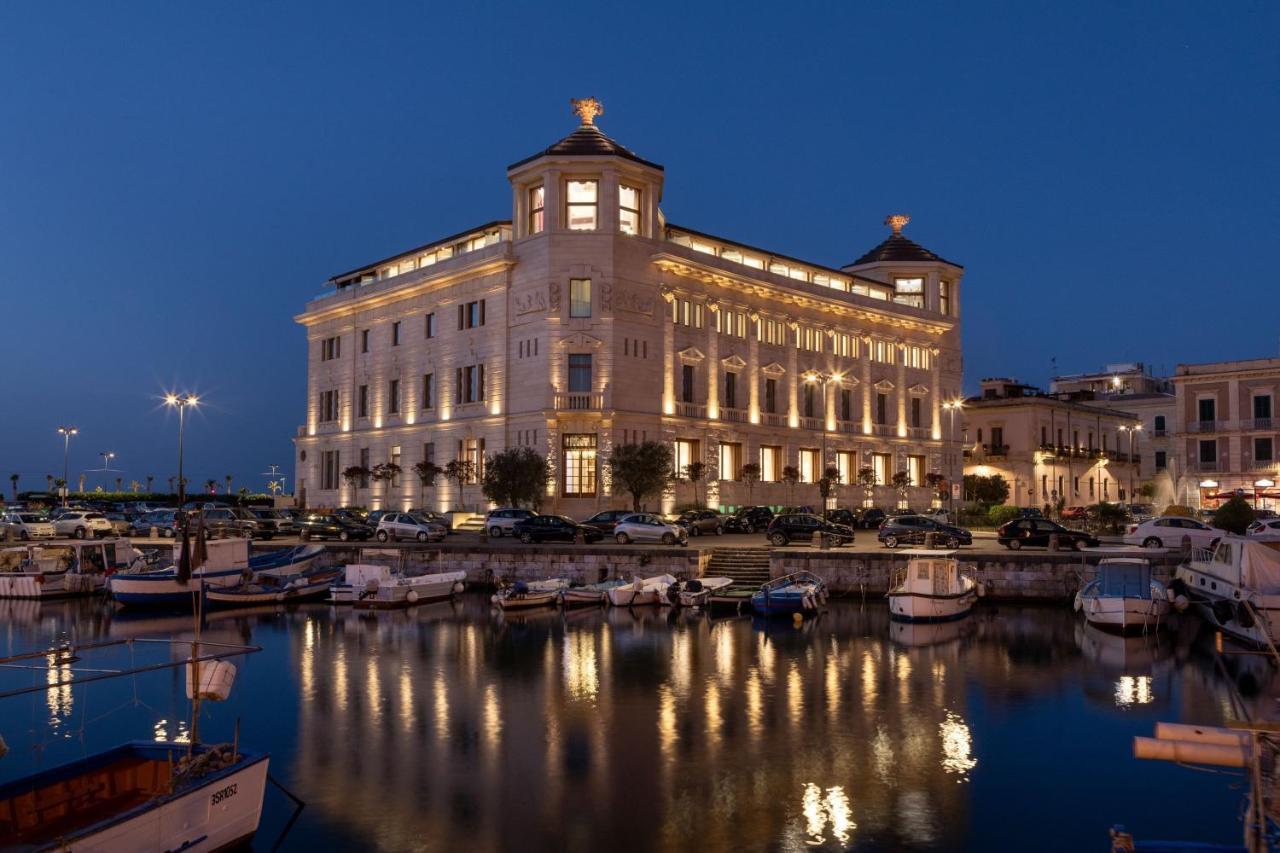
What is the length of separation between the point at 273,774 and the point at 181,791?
449 centimetres

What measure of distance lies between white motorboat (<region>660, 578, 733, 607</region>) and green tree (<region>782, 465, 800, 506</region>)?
26.2 m

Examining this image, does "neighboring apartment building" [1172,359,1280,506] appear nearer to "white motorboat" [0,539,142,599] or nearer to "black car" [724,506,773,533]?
"black car" [724,506,773,533]

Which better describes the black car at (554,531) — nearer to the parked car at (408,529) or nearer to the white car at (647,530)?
the white car at (647,530)

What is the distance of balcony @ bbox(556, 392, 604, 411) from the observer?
52312mm

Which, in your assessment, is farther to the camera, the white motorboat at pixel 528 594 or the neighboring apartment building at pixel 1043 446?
the neighboring apartment building at pixel 1043 446

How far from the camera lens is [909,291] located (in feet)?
251

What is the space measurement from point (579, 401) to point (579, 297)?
5.70 meters

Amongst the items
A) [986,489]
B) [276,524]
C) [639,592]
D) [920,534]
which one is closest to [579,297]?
[276,524]

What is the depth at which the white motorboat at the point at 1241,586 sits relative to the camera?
25.7 metres

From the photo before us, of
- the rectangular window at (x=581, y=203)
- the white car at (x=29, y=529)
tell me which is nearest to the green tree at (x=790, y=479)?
the rectangular window at (x=581, y=203)

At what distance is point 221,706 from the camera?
20406mm

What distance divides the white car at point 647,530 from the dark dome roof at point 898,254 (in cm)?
4214

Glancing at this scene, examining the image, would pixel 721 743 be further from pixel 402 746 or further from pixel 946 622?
pixel 946 622

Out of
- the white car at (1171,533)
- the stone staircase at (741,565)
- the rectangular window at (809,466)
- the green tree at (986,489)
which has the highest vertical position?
the rectangular window at (809,466)
